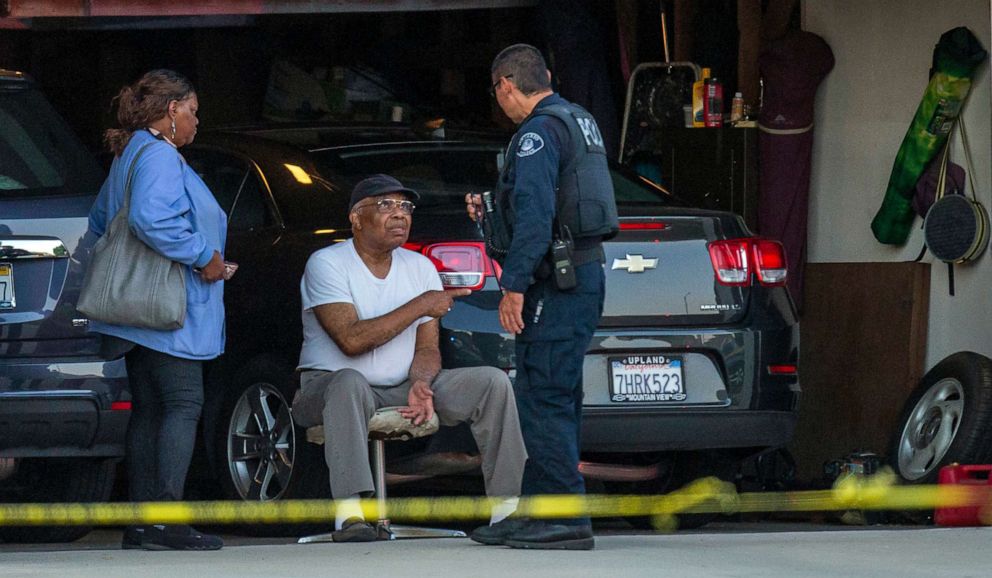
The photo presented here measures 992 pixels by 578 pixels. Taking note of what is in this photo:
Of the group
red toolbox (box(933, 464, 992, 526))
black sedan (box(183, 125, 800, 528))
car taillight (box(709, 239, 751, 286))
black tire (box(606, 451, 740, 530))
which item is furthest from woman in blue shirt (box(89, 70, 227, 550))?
red toolbox (box(933, 464, 992, 526))

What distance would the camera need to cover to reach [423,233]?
7.49m

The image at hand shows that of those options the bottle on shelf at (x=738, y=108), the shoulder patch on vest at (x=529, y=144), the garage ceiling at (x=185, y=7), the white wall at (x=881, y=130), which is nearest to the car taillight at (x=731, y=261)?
the shoulder patch on vest at (x=529, y=144)

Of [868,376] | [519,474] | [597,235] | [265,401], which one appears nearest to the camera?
[597,235]

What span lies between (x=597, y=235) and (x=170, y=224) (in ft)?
4.90

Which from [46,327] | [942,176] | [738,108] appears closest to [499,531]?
[46,327]

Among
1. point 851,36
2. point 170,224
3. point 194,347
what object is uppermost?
point 851,36

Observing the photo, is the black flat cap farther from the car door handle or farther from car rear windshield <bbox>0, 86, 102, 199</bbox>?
the car door handle

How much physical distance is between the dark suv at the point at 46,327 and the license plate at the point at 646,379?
182cm

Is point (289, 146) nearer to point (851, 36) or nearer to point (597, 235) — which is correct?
point (597, 235)

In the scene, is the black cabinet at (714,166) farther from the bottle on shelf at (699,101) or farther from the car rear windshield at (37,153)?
the car rear windshield at (37,153)

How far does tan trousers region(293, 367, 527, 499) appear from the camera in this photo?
7098 millimetres

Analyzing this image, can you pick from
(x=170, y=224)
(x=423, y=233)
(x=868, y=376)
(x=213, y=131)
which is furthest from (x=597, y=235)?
(x=868, y=376)

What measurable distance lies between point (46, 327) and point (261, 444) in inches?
46.0

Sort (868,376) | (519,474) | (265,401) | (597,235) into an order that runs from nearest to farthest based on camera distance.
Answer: (597,235), (519,474), (265,401), (868,376)
